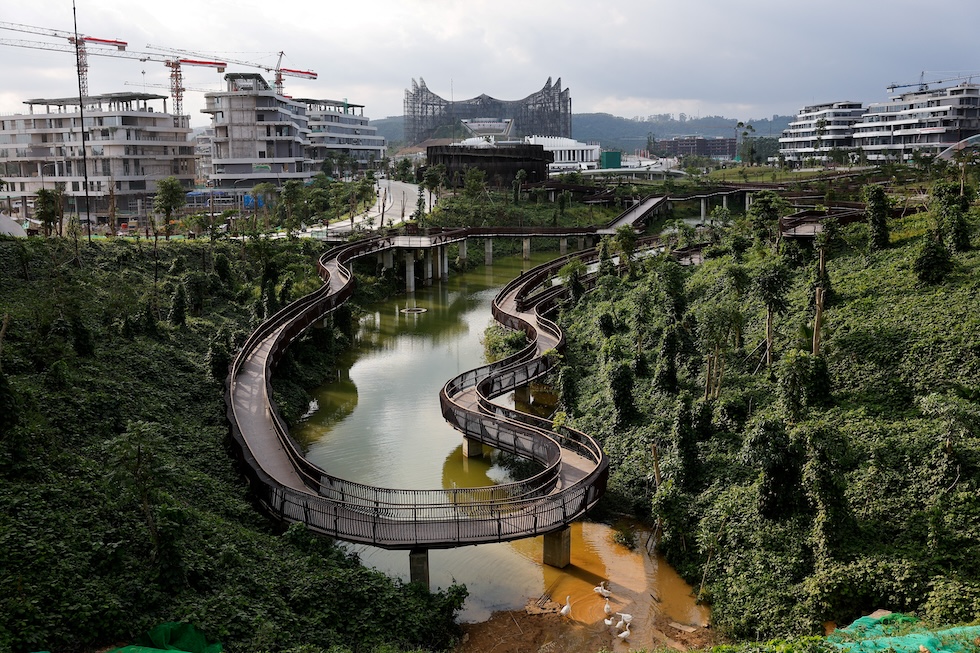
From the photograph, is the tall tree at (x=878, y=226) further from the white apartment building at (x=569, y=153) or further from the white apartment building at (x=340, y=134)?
the white apartment building at (x=569, y=153)

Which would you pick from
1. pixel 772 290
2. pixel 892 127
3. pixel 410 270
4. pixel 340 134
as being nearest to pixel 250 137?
pixel 340 134

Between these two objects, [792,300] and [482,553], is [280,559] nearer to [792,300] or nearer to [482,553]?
[482,553]

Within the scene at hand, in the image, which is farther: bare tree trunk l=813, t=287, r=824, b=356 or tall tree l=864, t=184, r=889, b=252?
tall tree l=864, t=184, r=889, b=252

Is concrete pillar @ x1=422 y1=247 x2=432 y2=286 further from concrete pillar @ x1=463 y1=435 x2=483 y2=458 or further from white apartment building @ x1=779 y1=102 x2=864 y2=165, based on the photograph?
white apartment building @ x1=779 y1=102 x2=864 y2=165

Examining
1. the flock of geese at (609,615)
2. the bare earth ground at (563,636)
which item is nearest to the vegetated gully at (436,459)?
the flock of geese at (609,615)

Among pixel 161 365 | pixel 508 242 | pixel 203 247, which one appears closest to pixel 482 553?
pixel 161 365

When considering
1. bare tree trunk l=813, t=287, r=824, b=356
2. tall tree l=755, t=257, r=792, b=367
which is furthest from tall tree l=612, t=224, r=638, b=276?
bare tree trunk l=813, t=287, r=824, b=356
